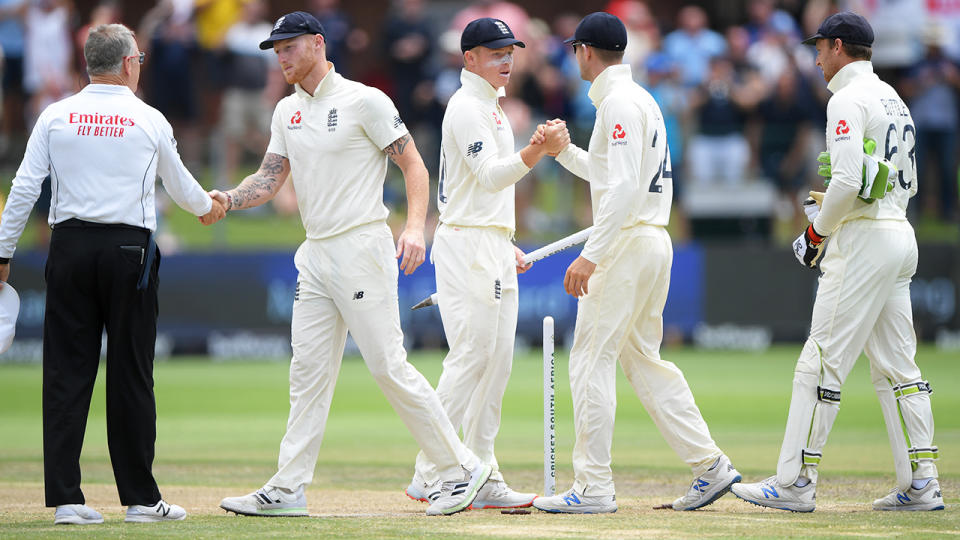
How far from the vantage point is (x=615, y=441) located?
12.8m

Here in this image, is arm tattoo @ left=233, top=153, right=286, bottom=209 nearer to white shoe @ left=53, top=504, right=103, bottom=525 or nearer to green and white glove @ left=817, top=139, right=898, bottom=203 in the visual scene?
white shoe @ left=53, top=504, right=103, bottom=525

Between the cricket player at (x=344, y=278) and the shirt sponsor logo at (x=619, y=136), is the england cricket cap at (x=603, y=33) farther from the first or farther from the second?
the cricket player at (x=344, y=278)

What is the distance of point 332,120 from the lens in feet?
26.7

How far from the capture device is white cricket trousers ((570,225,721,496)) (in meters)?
8.05

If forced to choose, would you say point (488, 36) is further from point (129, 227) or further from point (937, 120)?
point (937, 120)

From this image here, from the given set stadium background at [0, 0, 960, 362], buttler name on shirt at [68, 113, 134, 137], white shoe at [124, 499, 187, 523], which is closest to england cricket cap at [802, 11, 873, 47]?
buttler name on shirt at [68, 113, 134, 137]

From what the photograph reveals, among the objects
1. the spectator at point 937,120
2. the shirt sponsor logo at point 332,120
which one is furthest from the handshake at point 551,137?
the spectator at point 937,120

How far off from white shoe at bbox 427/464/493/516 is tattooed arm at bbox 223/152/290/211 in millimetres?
2131

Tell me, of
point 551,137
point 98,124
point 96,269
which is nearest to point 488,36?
point 551,137

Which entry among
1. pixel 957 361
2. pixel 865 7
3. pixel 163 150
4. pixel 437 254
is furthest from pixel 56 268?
pixel 865 7

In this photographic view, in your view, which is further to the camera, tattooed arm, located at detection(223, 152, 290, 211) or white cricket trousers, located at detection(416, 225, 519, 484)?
white cricket trousers, located at detection(416, 225, 519, 484)

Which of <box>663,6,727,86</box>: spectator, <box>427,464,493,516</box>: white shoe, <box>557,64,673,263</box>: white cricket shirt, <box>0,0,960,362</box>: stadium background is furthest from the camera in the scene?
<box>663,6,727,86</box>: spectator

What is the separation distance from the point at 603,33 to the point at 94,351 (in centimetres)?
352

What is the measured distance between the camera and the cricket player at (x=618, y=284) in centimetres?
789
